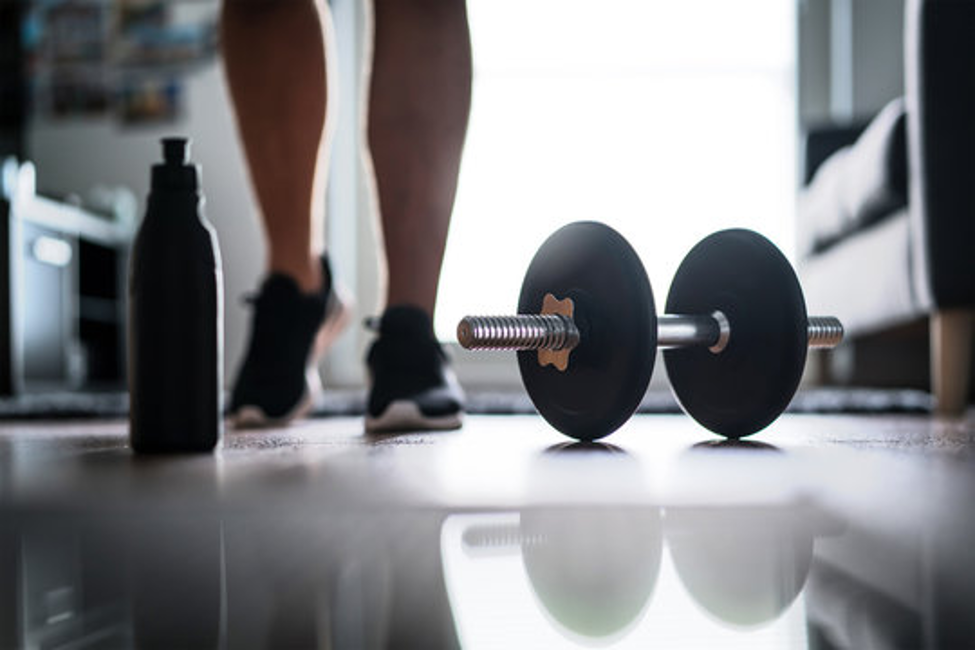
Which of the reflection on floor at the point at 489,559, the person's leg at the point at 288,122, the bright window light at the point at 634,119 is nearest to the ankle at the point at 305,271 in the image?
the person's leg at the point at 288,122

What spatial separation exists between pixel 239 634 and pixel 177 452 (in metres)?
0.49

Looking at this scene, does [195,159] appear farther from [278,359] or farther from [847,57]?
[278,359]

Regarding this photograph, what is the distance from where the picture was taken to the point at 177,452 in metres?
0.77

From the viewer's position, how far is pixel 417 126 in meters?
1.18

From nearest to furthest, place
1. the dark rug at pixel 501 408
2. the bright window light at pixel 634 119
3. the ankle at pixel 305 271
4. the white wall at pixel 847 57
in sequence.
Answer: the ankle at pixel 305 271 < the dark rug at pixel 501 408 < the white wall at pixel 847 57 < the bright window light at pixel 634 119

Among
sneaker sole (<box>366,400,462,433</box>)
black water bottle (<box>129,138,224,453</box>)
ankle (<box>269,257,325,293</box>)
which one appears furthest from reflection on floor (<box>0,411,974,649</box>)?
ankle (<box>269,257,325,293</box>)

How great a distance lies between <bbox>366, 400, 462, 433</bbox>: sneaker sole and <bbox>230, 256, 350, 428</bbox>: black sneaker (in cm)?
14

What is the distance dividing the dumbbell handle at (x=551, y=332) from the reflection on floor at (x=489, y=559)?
0.88 feet

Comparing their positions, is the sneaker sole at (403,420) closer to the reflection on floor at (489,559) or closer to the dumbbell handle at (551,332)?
the dumbbell handle at (551,332)

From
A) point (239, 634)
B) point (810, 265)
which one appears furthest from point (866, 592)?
point (810, 265)

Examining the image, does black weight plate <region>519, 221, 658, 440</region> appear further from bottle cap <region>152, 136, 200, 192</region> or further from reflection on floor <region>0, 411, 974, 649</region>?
bottle cap <region>152, 136, 200, 192</region>

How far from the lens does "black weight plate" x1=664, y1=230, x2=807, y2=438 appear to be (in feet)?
2.76

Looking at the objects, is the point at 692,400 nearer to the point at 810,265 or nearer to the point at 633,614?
the point at 633,614

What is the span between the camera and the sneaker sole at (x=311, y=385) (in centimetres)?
117
